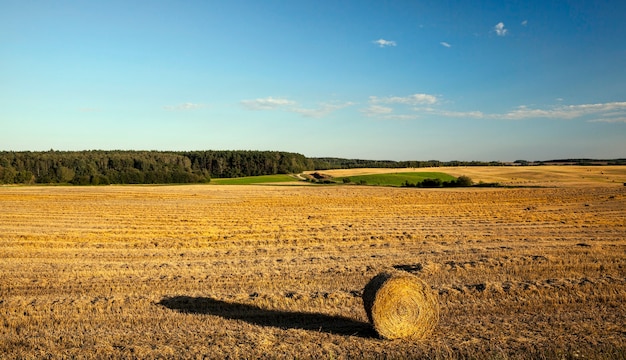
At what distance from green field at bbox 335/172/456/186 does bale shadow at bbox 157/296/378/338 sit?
5952cm

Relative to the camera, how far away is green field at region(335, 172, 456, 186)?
69.2 metres

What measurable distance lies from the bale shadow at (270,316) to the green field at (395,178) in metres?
59.5

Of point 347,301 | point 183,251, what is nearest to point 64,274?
point 183,251

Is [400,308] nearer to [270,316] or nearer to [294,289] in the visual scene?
[270,316]

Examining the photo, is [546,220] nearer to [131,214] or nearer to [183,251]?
[183,251]

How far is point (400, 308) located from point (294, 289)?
318 cm

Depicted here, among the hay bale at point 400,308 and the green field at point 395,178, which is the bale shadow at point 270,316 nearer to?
the hay bale at point 400,308

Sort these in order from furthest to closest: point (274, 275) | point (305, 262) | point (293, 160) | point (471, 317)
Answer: point (293, 160)
point (305, 262)
point (274, 275)
point (471, 317)

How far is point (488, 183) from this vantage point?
6109 cm

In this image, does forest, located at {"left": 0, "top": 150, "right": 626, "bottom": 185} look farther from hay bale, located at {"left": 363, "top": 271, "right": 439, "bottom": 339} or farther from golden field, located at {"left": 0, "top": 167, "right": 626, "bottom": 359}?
hay bale, located at {"left": 363, "top": 271, "right": 439, "bottom": 339}

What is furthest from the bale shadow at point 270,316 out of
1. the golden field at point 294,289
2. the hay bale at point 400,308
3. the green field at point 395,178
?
the green field at point 395,178

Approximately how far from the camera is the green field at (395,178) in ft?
227

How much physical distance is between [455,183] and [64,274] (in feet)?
182

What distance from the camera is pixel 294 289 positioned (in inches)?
406
